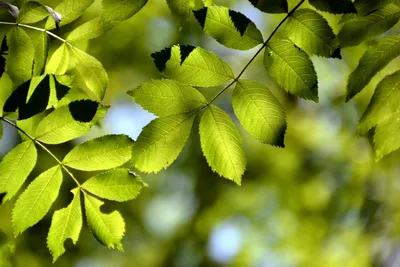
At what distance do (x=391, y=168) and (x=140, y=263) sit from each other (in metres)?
2.21

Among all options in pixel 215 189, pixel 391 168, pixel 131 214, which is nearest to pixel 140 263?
pixel 131 214

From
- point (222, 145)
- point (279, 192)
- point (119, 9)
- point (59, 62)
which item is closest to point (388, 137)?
point (222, 145)

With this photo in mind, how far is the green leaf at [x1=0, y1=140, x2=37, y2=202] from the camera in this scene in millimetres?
855

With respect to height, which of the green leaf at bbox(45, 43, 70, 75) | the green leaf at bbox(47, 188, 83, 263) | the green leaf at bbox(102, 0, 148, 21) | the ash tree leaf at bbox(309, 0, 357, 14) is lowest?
the green leaf at bbox(47, 188, 83, 263)

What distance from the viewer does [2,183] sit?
0.85 metres

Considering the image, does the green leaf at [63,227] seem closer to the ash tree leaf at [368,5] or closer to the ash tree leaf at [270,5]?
the ash tree leaf at [270,5]

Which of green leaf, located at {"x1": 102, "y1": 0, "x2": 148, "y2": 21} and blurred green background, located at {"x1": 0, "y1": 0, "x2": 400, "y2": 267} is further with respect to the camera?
blurred green background, located at {"x1": 0, "y1": 0, "x2": 400, "y2": 267}

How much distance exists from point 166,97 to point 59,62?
0.28 meters

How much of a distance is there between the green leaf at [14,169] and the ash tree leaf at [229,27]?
0.39 m

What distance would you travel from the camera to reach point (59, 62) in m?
0.97

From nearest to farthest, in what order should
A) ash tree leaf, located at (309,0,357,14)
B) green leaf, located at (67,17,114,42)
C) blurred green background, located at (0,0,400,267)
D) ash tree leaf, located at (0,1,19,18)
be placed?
1. ash tree leaf, located at (309,0,357,14)
2. ash tree leaf, located at (0,1,19,18)
3. green leaf, located at (67,17,114,42)
4. blurred green background, located at (0,0,400,267)

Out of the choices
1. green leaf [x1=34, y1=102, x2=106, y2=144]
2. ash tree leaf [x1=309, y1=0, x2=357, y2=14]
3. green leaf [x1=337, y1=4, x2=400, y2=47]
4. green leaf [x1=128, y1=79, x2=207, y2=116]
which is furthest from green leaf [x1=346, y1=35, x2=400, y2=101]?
green leaf [x1=34, y1=102, x2=106, y2=144]

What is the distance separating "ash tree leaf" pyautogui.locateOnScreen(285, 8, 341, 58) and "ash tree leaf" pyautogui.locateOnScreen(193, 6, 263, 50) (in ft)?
0.19

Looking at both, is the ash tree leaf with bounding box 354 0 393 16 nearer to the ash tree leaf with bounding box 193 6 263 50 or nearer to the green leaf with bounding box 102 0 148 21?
the ash tree leaf with bounding box 193 6 263 50
